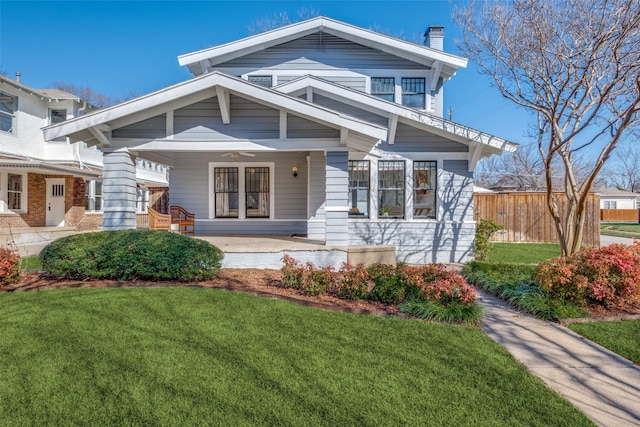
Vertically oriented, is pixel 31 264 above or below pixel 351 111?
below

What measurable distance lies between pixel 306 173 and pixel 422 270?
626 centimetres

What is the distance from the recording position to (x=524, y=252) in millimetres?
11953

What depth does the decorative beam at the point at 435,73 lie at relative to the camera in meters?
11.5

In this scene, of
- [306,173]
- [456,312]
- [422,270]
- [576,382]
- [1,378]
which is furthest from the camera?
[306,173]

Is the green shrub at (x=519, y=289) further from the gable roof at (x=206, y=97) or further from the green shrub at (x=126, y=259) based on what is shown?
the green shrub at (x=126, y=259)

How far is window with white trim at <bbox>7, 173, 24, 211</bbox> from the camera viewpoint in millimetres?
14719

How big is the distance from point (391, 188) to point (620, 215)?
150ft

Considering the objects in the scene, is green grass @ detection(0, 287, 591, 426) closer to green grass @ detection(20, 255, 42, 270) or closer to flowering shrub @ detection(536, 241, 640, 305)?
flowering shrub @ detection(536, 241, 640, 305)

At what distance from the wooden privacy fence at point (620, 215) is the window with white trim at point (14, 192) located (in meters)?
52.1

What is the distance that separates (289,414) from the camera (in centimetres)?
267

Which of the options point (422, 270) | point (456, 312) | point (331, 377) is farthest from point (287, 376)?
point (422, 270)

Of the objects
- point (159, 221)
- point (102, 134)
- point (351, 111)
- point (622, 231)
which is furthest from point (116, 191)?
point (622, 231)

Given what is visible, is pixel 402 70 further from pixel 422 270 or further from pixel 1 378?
pixel 1 378

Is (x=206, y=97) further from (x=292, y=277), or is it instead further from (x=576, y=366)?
(x=576, y=366)
